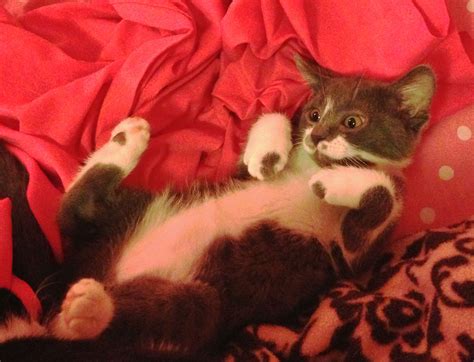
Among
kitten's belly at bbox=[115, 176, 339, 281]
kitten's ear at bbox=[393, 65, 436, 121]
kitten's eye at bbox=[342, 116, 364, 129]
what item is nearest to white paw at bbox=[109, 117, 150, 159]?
kitten's belly at bbox=[115, 176, 339, 281]

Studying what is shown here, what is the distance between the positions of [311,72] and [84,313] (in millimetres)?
880

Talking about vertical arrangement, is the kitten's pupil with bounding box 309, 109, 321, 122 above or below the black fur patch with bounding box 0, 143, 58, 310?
above

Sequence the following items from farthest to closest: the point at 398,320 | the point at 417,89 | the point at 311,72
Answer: the point at 311,72
the point at 417,89
the point at 398,320

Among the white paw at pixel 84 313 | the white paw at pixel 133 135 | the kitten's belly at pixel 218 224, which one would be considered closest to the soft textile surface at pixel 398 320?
the kitten's belly at pixel 218 224

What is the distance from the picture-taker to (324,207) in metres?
1.33

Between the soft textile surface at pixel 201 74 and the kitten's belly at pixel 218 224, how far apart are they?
21 centimetres

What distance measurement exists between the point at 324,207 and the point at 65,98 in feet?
2.53

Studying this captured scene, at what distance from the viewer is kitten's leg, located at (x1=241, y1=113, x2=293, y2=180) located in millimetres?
1336

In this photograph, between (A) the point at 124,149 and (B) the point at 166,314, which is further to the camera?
(A) the point at 124,149

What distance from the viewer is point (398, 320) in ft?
3.71

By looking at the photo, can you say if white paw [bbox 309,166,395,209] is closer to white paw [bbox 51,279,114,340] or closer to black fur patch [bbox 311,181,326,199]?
black fur patch [bbox 311,181,326,199]

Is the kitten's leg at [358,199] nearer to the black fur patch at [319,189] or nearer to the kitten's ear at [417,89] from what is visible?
the black fur patch at [319,189]

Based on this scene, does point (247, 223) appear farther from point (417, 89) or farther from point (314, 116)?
point (417, 89)

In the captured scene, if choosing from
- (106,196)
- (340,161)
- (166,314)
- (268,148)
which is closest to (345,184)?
(340,161)
